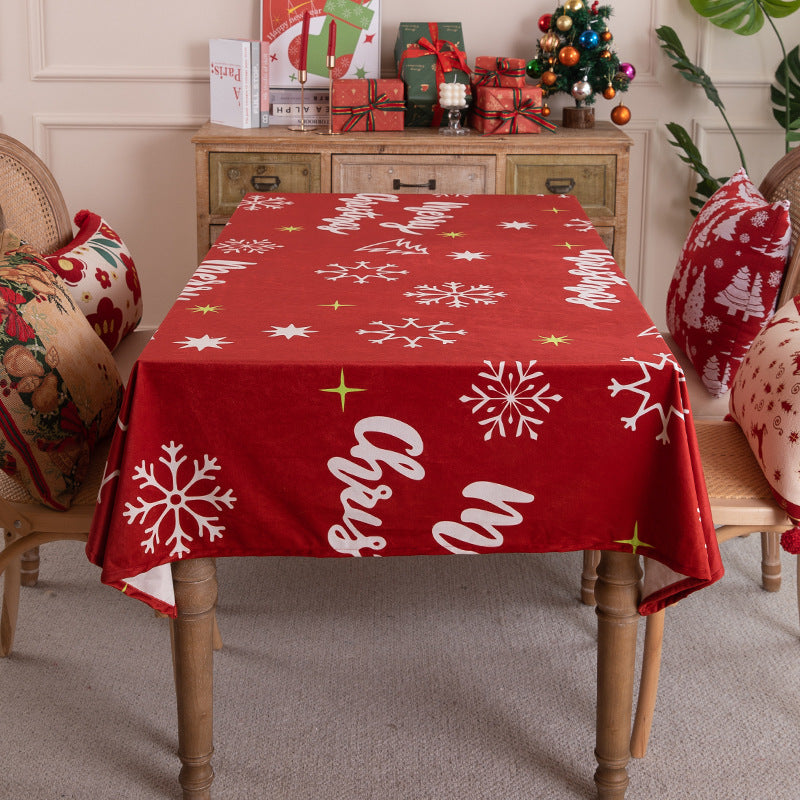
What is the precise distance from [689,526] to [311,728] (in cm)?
87

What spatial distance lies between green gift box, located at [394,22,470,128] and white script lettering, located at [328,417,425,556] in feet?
7.27

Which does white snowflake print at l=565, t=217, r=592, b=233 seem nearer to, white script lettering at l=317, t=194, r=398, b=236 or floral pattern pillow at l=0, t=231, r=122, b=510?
white script lettering at l=317, t=194, r=398, b=236

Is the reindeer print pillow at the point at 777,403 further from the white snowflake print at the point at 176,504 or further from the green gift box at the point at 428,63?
the green gift box at the point at 428,63

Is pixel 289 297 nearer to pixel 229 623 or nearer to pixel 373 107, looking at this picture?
pixel 229 623

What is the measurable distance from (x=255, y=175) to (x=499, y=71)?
89cm

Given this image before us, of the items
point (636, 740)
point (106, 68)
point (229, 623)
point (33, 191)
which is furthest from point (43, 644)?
point (106, 68)

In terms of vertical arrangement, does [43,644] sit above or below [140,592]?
below

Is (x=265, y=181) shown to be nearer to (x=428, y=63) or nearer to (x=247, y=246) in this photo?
(x=428, y=63)

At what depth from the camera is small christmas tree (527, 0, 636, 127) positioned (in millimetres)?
3389

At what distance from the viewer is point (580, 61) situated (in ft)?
11.3

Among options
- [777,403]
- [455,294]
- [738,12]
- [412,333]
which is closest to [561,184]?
[738,12]

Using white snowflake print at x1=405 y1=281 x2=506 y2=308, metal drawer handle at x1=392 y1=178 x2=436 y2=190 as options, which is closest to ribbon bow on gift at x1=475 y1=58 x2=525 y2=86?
metal drawer handle at x1=392 y1=178 x2=436 y2=190

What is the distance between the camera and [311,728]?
6.44 ft

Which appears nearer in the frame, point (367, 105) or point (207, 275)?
point (207, 275)
